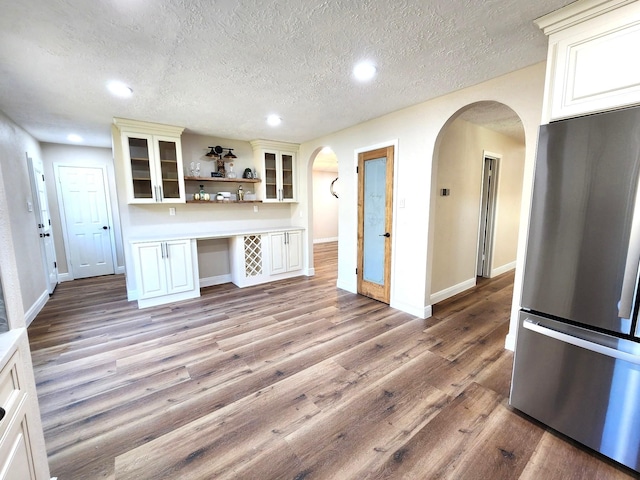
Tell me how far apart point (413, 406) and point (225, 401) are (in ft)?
4.34

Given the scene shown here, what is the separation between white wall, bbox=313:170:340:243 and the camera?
28.8 ft

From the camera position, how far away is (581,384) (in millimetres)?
1478

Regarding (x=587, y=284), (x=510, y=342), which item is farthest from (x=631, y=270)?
(x=510, y=342)

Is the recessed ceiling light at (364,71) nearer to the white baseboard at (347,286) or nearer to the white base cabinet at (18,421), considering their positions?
the white base cabinet at (18,421)

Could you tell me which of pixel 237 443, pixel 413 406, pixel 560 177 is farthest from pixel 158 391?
pixel 560 177

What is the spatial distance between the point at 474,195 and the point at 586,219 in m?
2.79

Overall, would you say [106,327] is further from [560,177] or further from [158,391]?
[560,177]

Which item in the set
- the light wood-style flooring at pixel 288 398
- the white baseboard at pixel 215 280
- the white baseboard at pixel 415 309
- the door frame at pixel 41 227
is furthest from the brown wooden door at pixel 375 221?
the door frame at pixel 41 227

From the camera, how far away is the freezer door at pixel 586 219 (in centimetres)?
128

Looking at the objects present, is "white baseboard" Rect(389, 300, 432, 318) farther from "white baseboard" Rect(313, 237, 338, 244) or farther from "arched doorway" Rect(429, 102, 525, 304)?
"white baseboard" Rect(313, 237, 338, 244)

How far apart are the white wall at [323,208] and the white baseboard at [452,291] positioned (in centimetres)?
528

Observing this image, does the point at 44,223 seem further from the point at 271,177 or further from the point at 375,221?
the point at 375,221

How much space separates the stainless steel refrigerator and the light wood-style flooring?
24cm

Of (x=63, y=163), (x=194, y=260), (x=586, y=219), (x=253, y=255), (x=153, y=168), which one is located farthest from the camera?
(x=63, y=163)
